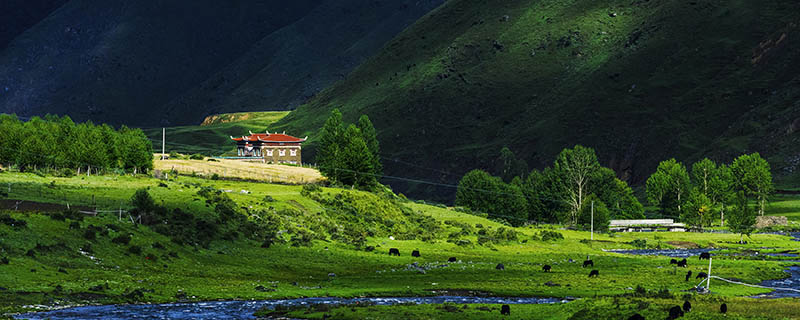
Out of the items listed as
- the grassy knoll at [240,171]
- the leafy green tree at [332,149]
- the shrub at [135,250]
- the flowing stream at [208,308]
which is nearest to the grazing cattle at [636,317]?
the flowing stream at [208,308]

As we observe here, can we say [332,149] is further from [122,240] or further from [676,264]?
[122,240]

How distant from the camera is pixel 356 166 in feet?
584

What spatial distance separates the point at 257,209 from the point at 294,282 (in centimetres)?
3385

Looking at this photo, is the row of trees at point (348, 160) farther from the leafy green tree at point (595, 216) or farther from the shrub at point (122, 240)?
the shrub at point (122, 240)

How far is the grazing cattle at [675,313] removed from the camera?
201 ft

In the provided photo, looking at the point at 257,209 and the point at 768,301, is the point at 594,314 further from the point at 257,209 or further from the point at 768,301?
the point at 257,209

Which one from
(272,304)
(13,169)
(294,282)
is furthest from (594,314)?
(13,169)

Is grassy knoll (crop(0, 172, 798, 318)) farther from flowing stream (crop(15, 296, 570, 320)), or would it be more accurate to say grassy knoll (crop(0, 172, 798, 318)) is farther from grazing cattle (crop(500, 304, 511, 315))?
flowing stream (crop(15, 296, 570, 320))

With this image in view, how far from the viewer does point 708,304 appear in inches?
2763

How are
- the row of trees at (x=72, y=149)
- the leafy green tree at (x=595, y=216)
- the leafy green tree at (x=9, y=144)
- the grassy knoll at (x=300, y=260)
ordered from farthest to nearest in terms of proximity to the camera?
the leafy green tree at (x=595, y=216) → the row of trees at (x=72, y=149) → the leafy green tree at (x=9, y=144) → the grassy knoll at (x=300, y=260)

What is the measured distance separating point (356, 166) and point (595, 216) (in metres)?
52.3

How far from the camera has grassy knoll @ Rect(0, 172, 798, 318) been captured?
7262 centimetres

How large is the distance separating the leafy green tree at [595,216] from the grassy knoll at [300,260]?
32900 mm

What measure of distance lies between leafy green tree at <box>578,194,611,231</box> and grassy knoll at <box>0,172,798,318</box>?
3290cm
